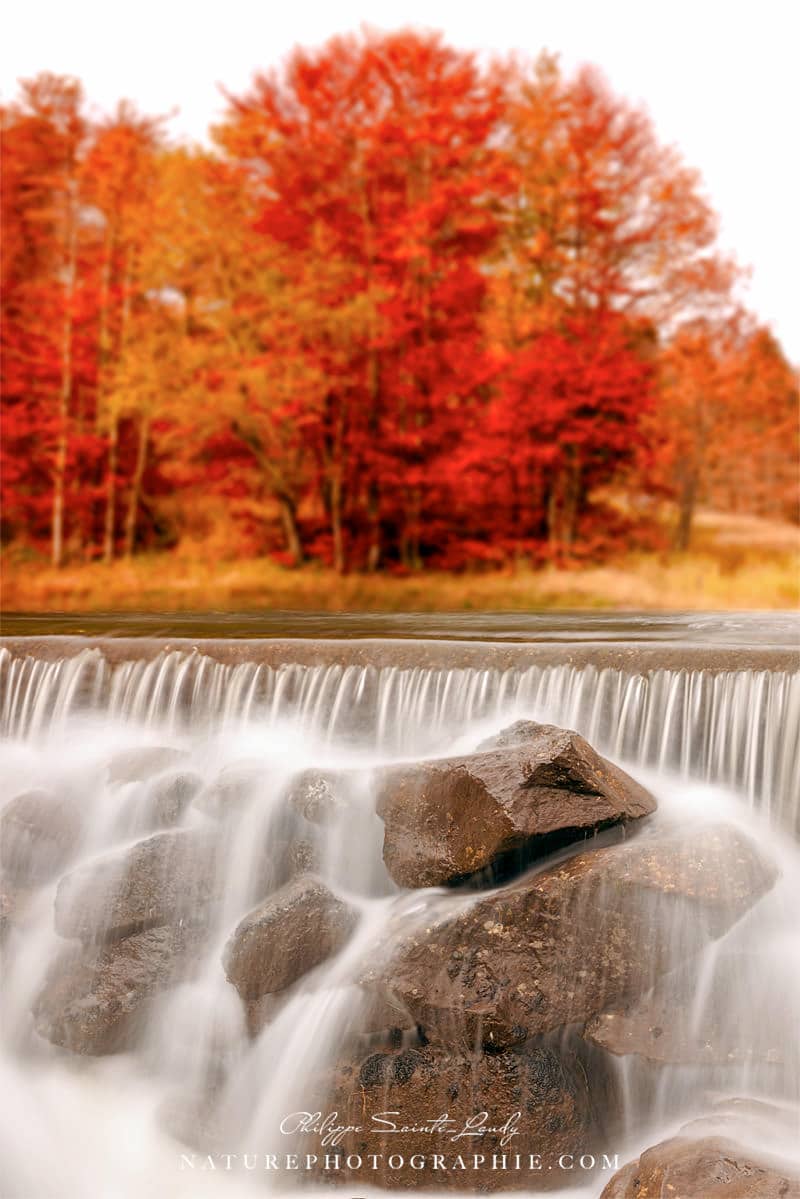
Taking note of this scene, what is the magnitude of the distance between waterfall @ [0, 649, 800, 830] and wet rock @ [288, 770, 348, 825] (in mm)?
919

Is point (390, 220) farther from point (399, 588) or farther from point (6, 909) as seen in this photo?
point (6, 909)

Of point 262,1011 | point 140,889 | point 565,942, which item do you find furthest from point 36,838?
point 565,942

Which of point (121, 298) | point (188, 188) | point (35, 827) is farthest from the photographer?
→ point (121, 298)

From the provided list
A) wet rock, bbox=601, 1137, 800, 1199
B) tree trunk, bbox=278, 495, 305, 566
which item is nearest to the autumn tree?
tree trunk, bbox=278, 495, 305, 566

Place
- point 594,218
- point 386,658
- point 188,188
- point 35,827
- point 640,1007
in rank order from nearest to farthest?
point 640,1007, point 35,827, point 386,658, point 188,188, point 594,218

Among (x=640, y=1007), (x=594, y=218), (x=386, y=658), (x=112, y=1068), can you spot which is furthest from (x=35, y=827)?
(x=594, y=218)

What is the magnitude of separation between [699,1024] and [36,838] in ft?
14.9

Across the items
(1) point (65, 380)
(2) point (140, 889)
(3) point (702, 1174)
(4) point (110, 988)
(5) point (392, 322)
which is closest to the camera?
(3) point (702, 1174)

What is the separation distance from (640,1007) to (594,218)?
622 inches

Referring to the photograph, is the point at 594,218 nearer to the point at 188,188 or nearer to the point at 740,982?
the point at 188,188

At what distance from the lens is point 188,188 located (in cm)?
1708

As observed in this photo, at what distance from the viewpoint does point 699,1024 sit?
5.61 m

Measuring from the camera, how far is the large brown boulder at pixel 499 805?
5996 millimetres
